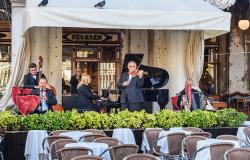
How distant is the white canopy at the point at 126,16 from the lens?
13469 mm

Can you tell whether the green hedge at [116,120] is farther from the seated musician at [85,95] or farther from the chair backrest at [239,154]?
the chair backrest at [239,154]

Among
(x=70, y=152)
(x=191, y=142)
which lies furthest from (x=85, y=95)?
(x=70, y=152)

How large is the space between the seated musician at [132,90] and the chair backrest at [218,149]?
556 centimetres

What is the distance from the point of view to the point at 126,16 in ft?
46.0

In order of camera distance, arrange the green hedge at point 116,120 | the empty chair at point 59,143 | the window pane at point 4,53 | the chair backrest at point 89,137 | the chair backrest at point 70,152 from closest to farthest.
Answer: the chair backrest at point 70,152, the empty chair at point 59,143, the chair backrest at point 89,137, the green hedge at point 116,120, the window pane at point 4,53

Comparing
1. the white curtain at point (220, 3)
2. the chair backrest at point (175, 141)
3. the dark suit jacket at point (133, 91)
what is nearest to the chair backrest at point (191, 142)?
the chair backrest at point (175, 141)

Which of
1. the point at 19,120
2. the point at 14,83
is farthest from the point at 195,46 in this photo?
the point at 19,120

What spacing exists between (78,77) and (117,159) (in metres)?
9.92

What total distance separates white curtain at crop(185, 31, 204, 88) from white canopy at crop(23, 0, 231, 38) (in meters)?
1.74

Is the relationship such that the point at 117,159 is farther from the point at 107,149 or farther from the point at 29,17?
the point at 29,17

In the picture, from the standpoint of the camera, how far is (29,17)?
13484mm

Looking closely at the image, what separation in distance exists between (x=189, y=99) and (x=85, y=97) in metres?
2.81

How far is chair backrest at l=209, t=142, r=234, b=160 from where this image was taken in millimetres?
8469

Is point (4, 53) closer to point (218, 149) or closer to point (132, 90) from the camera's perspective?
point (132, 90)
